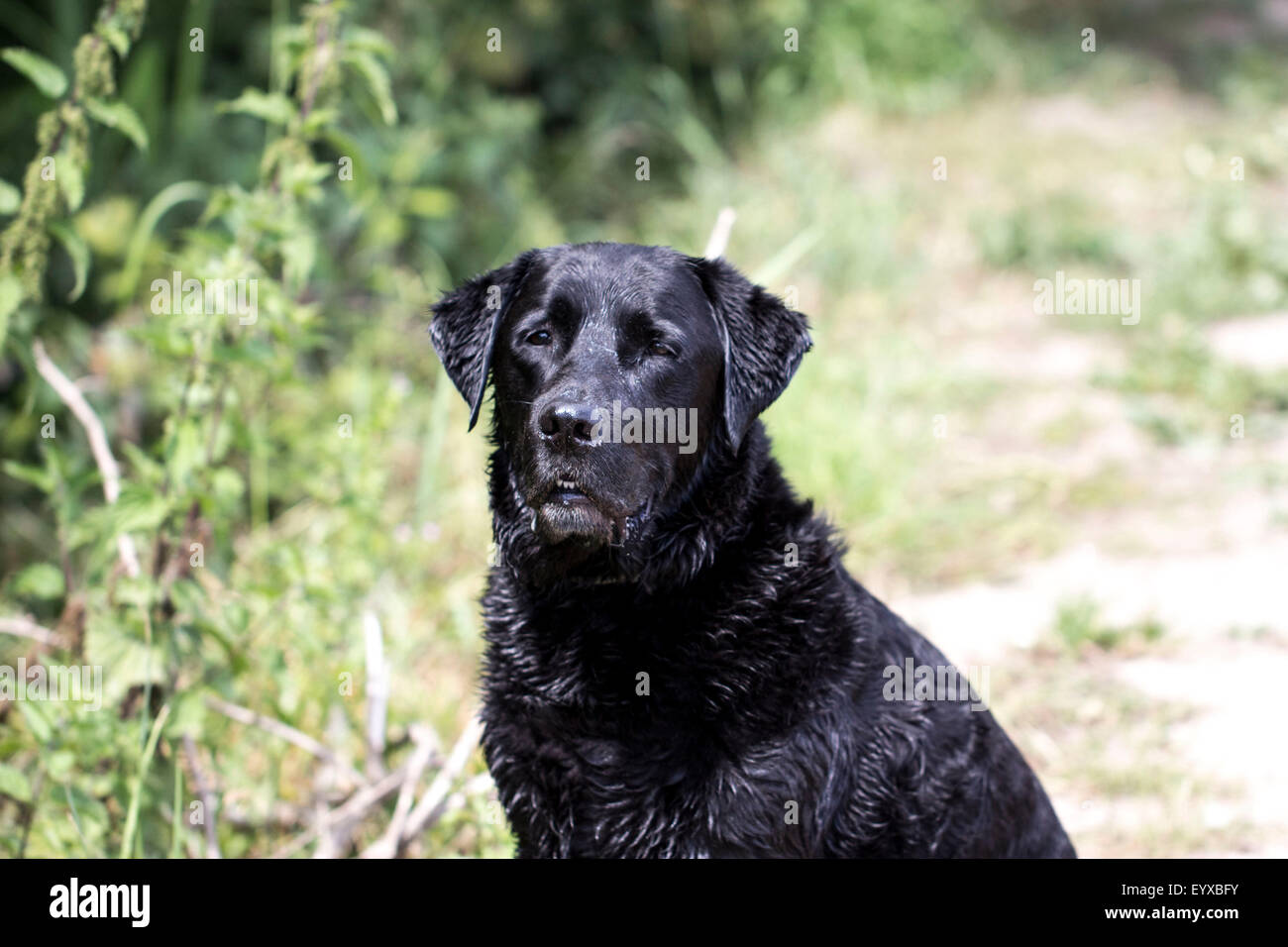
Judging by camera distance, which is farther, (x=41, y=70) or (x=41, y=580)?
(x=41, y=580)

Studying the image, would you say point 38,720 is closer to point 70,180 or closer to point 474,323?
point 70,180

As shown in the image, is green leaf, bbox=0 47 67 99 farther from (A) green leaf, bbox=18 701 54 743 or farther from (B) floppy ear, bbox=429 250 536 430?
(A) green leaf, bbox=18 701 54 743

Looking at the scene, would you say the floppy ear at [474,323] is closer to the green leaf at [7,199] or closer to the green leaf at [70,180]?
the green leaf at [70,180]

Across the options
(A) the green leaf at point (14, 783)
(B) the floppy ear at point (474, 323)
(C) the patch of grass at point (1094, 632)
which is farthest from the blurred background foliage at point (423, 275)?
(C) the patch of grass at point (1094, 632)

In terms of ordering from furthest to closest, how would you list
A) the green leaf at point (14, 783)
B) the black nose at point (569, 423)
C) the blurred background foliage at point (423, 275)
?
the blurred background foliage at point (423, 275) < the green leaf at point (14, 783) < the black nose at point (569, 423)

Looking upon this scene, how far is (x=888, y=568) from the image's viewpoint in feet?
18.5

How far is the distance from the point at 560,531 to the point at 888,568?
10.0 ft

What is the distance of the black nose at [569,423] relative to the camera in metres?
2.75

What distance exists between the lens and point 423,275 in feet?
24.8

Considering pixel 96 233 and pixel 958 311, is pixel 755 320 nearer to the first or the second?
pixel 96 233

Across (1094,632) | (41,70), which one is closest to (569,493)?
(41,70)

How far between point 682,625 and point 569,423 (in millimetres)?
555

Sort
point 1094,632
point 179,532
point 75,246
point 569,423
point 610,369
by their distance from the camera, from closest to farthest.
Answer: point 569,423
point 610,369
point 75,246
point 179,532
point 1094,632
